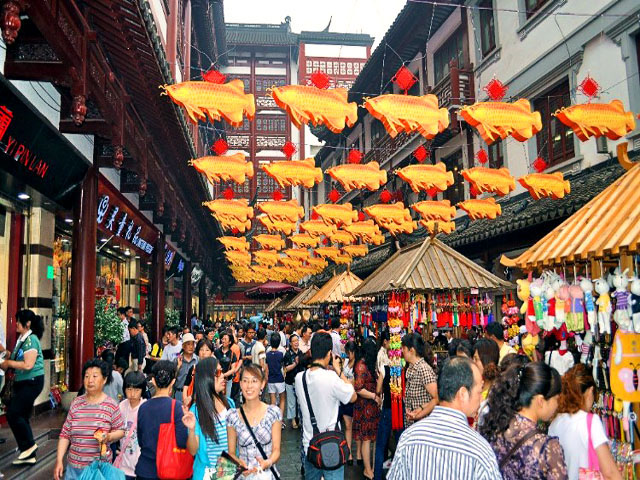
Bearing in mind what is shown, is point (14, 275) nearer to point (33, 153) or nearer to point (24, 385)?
point (33, 153)

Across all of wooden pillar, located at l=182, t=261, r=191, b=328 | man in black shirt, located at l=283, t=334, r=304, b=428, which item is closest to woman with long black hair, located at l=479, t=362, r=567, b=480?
man in black shirt, located at l=283, t=334, r=304, b=428

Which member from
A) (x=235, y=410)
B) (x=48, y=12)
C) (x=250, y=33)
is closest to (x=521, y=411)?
(x=235, y=410)

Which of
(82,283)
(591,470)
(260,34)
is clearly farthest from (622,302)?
(260,34)

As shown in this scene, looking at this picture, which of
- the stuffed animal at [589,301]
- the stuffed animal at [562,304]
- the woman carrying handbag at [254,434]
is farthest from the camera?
the stuffed animal at [562,304]

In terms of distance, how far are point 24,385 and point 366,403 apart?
15.1ft

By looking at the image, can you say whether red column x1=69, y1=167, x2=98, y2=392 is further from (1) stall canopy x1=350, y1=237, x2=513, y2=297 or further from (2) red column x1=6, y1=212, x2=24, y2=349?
(1) stall canopy x1=350, y1=237, x2=513, y2=297

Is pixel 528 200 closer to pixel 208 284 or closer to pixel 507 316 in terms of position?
pixel 507 316

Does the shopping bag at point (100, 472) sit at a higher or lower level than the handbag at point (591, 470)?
lower

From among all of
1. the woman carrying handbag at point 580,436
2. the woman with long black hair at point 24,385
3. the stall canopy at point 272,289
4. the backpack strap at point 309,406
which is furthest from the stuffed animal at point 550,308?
the stall canopy at point 272,289

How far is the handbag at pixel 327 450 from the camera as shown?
537cm

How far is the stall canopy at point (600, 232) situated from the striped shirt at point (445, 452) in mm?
2551

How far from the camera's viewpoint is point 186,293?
27.7 m

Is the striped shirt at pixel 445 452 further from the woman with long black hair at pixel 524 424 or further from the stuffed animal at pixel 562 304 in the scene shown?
the stuffed animal at pixel 562 304

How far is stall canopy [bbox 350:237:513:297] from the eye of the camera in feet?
29.7
